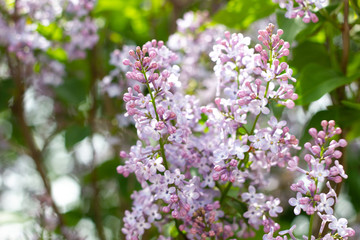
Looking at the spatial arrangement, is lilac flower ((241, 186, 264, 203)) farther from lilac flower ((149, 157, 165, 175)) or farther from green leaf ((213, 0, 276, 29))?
green leaf ((213, 0, 276, 29))

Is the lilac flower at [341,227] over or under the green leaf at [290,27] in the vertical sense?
under

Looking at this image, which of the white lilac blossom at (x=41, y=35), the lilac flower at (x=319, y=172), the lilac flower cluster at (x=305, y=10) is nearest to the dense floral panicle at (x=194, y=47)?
the white lilac blossom at (x=41, y=35)

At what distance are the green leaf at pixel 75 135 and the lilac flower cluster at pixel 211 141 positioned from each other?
57 centimetres

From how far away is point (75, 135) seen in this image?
Answer: 1577mm

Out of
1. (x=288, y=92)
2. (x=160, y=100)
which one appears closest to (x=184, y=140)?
(x=160, y=100)

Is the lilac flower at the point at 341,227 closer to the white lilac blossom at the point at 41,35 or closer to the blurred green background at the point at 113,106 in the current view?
the blurred green background at the point at 113,106

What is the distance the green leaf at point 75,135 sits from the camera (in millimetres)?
1537

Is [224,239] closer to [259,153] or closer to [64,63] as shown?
[259,153]

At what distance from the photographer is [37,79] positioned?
1809 millimetres

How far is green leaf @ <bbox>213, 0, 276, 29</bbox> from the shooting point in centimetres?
133

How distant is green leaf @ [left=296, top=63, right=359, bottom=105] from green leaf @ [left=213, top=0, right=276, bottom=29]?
0.24m

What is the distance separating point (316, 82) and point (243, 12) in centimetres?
37

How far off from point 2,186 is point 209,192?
1.94 metres

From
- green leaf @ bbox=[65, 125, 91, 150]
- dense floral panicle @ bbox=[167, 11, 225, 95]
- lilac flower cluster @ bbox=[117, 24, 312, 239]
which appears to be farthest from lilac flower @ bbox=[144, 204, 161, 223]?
dense floral panicle @ bbox=[167, 11, 225, 95]
